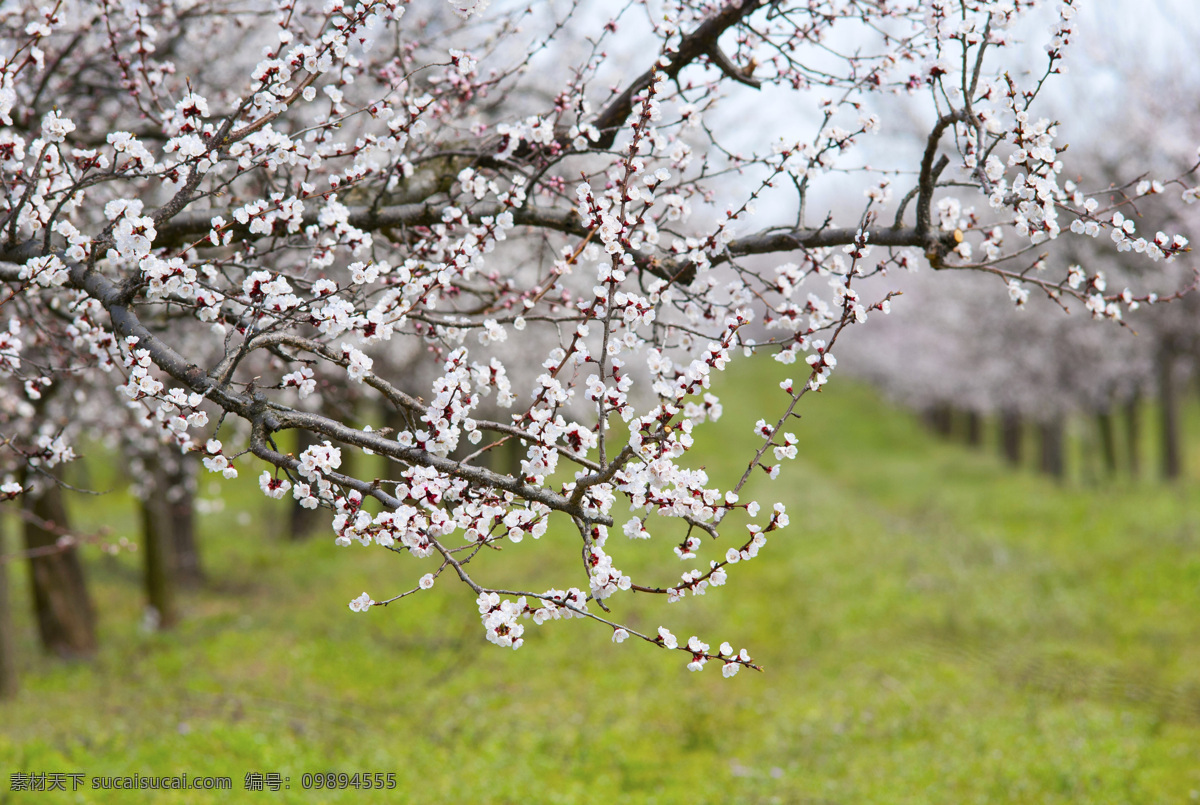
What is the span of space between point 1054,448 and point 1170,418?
4.49 meters

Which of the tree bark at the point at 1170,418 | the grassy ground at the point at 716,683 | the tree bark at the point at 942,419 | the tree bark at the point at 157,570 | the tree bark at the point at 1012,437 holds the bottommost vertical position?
the grassy ground at the point at 716,683

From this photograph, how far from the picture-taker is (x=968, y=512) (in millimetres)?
19781

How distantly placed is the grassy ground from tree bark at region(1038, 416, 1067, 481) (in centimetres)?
984

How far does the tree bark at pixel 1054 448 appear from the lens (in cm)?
2730

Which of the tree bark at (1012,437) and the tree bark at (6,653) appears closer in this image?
the tree bark at (6,653)

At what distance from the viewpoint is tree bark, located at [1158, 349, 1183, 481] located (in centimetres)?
2230

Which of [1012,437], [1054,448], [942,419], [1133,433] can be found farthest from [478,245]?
[942,419]

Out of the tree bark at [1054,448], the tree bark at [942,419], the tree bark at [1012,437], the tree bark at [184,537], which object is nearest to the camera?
the tree bark at [184,537]


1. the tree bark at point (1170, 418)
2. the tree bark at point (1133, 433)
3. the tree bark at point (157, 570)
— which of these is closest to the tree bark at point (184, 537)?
the tree bark at point (157, 570)

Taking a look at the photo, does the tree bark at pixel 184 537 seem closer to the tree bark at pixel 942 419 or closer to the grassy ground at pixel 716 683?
the grassy ground at pixel 716 683

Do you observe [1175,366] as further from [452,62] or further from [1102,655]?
[452,62]

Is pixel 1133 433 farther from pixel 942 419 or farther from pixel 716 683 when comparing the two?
pixel 716 683

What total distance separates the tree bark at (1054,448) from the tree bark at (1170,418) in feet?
9.90

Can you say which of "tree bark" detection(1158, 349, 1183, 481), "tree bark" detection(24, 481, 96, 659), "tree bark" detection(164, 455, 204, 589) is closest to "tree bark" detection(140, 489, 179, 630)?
"tree bark" detection(24, 481, 96, 659)
